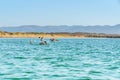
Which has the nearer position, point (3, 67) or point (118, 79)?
point (118, 79)

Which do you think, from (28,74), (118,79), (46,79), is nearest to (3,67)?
(28,74)

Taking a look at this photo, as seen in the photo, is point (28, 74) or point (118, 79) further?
point (28, 74)

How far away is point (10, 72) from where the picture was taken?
32.7 meters

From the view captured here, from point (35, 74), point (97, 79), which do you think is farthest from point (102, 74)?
point (35, 74)

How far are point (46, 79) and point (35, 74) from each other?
259 cm

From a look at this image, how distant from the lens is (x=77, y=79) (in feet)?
96.8

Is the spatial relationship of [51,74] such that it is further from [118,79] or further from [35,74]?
Answer: [118,79]

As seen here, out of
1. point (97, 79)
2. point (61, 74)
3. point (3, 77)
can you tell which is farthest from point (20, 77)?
point (97, 79)

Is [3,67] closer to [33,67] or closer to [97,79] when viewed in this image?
[33,67]

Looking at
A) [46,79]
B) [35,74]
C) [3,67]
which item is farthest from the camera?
[3,67]

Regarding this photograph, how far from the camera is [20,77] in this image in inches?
1183

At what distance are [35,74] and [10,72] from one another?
2320mm

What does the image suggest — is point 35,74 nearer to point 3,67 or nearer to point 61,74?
point 61,74

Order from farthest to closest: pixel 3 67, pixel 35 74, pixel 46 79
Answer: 1. pixel 3 67
2. pixel 35 74
3. pixel 46 79
